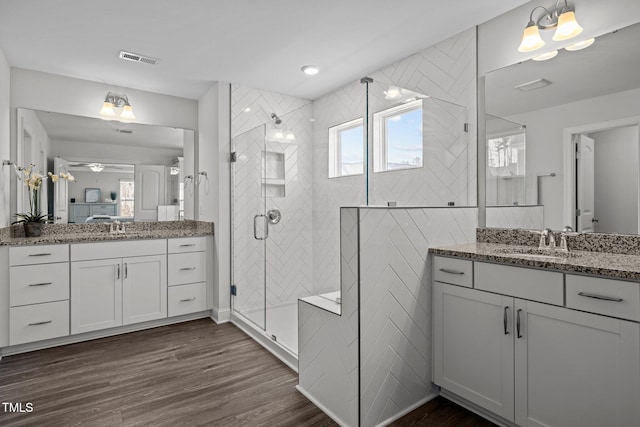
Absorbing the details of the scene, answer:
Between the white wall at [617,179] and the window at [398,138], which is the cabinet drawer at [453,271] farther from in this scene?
the white wall at [617,179]

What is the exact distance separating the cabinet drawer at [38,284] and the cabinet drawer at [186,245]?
81 centimetres

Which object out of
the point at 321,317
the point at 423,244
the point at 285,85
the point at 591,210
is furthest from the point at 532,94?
the point at 285,85

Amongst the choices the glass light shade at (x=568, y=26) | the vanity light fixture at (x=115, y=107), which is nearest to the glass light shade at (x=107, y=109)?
the vanity light fixture at (x=115, y=107)

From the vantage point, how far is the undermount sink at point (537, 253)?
1785 millimetres

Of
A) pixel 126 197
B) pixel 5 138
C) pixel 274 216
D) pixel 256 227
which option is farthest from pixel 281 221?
pixel 5 138

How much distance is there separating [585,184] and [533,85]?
660 millimetres

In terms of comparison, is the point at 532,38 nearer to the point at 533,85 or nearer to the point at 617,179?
the point at 533,85

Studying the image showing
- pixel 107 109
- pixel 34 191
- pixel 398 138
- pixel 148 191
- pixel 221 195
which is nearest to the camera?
pixel 398 138

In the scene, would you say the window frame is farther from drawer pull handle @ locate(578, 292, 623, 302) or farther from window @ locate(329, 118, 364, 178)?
drawer pull handle @ locate(578, 292, 623, 302)

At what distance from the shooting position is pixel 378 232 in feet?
5.91

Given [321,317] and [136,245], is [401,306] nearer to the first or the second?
[321,317]

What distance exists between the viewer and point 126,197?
351 centimetres

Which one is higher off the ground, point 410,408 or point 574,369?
point 574,369

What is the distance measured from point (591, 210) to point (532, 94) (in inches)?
29.9
